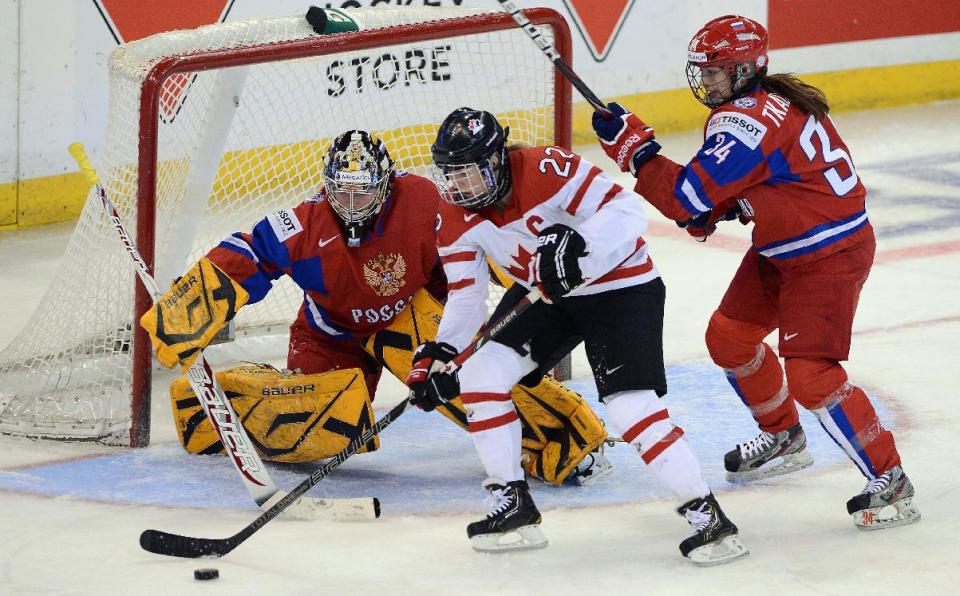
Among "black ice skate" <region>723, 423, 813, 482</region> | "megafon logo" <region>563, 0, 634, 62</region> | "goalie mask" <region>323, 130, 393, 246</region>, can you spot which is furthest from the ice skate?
"megafon logo" <region>563, 0, 634, 62</region>

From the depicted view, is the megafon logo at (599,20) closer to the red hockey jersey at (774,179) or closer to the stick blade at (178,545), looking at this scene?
the red hockey jersey at (774,179)

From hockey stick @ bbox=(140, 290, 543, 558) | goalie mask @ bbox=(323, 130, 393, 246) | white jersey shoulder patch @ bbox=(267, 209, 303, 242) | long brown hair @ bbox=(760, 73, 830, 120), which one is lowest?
hockey stick @ bbox=(140, 290, 543, 558)

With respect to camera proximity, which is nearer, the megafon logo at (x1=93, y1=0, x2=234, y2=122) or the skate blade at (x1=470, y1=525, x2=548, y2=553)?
the skate blade at (x1=470, y1=525, x2=548, y2=553)

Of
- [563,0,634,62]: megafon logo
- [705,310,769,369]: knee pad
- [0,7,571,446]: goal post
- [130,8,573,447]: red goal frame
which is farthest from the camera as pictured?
[563,0,634,62]: megafon logo

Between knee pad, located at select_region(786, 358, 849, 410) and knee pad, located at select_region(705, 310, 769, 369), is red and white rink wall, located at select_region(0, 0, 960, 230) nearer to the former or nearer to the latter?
knee pad, located at select_region(705, 310, 769, 369)

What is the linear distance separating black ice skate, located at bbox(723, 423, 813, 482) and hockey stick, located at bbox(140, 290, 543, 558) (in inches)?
32.3

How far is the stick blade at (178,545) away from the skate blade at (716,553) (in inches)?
40.5

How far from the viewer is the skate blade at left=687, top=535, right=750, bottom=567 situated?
3.30 m

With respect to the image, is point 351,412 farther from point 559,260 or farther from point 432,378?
point 559,260

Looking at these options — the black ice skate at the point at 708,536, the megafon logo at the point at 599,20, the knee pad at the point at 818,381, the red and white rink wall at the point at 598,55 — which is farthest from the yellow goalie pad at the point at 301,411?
the megafon logo at the point at 599,20

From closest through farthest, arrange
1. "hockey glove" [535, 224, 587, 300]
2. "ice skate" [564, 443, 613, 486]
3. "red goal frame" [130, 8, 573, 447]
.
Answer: "hockey glove" [535, 224, 587, 300] < "ice skate" [564, 443, 613, 486] < "red goal frame" [130, 8, 573, 447]

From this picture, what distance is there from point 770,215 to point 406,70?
81.7 inches

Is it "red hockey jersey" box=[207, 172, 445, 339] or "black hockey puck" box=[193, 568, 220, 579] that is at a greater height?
"red hockey jersey" box=[207, 172, 445, 339]

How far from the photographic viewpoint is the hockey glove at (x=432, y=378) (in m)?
3.39
